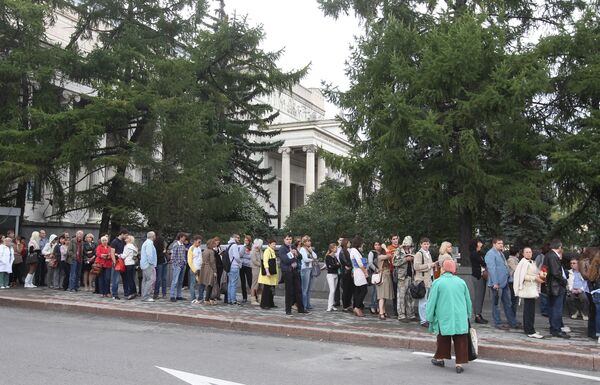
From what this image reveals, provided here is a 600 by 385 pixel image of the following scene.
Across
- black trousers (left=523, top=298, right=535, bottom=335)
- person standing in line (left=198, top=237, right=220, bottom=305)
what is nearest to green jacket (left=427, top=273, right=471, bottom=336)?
black trousers (left=523, top=298, right=535, bottom=335)

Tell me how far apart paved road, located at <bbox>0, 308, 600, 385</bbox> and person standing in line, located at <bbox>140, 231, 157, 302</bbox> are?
3862 mm

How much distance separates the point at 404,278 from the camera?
1233 cm

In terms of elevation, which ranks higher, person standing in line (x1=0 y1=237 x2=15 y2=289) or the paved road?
person standing in line (x1=0 y1=237 x2=15 y2=289)

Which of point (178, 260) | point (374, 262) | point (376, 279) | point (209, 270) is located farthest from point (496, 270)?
point (178, 260)

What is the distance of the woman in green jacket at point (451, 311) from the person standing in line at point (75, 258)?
12361 mm

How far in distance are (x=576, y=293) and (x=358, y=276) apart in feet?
15.2

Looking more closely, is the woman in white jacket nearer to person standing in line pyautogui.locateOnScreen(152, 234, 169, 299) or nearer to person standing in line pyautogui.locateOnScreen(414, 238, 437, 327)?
person standing in line pyautogui.locateOnScreen(414, 238, 437, 327)

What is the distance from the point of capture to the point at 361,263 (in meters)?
13.0

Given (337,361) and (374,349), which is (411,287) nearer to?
(374,349)

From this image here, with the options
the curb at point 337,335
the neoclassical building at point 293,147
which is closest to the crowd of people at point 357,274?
the curb at point 337,335

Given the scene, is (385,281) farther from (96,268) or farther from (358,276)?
(96,268)

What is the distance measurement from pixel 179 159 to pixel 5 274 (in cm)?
752

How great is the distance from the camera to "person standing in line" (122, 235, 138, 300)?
15086mm

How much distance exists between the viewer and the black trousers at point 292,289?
1289 cm
